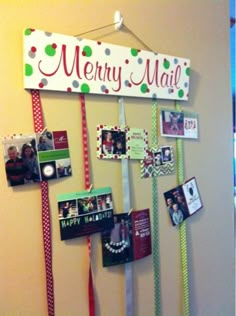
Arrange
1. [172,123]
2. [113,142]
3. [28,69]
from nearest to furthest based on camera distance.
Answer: [28,69] → [113,142] → [172,123]

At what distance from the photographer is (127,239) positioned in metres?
0.72

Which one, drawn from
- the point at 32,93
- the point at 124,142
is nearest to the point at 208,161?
the point at 124,142

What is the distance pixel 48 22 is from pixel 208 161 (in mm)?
615

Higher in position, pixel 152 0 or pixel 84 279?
pixel 152 0

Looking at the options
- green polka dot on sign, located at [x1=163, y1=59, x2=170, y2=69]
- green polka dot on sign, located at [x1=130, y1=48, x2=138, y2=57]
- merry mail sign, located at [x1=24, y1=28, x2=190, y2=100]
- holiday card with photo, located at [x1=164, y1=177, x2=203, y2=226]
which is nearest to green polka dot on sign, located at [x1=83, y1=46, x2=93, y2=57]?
merry mail sign, located at [x1=24, y1=28, x2=190, y2=100]

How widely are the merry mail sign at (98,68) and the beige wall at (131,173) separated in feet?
0.10

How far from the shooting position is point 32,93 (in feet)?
1.97

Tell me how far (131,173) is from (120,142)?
0.30 feet

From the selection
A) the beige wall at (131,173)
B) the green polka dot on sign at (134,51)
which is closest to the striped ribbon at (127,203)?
the beige wall at (131,173)

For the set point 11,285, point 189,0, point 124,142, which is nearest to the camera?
point 11,285

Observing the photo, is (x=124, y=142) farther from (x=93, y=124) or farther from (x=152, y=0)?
(x=152, y=0)

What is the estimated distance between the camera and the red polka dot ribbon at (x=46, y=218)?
0.60 metres

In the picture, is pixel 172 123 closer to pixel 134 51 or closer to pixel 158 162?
pixel 158 162

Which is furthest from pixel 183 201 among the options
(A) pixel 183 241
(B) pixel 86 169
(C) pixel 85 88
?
(C) pixel 85 88
